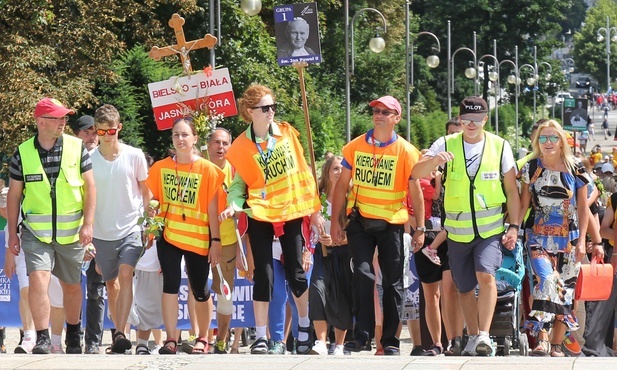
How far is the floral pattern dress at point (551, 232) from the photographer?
1058cm

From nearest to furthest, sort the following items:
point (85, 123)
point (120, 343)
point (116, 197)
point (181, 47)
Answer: point (120, 343), point (116, 197), point (85, 123), point (181, 47)

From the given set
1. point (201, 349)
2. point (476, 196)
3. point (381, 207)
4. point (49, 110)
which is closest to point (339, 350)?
point (201, 349)

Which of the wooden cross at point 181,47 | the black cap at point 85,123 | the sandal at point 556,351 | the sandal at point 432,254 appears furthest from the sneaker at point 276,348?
the wooden cross at point 181,47

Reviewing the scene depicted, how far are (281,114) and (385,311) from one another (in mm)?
28643

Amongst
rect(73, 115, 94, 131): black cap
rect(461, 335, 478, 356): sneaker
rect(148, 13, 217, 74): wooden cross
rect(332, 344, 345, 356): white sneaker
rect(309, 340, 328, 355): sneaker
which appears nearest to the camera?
rect(461, 335, 478, 356): sneaker

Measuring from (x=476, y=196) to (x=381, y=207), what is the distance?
0.78 meters

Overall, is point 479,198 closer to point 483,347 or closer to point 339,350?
point 483,347

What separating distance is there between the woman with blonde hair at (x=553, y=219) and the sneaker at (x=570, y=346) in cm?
38

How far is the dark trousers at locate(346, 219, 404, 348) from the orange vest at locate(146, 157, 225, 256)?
1.13m

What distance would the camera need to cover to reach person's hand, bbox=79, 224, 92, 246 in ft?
34.8

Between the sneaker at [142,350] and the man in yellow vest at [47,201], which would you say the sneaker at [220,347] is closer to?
the sneaker at [142,350]

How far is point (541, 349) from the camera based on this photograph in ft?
34.9

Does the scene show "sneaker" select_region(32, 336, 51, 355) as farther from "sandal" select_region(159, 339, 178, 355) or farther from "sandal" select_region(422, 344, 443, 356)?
"sandal" select_region(422, 344, 443, 356)

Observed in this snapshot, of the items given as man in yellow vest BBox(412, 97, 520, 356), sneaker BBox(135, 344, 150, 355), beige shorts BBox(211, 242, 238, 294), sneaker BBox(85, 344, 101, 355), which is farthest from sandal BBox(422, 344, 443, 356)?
sneaker BBox(85, 344, 101, 355)
